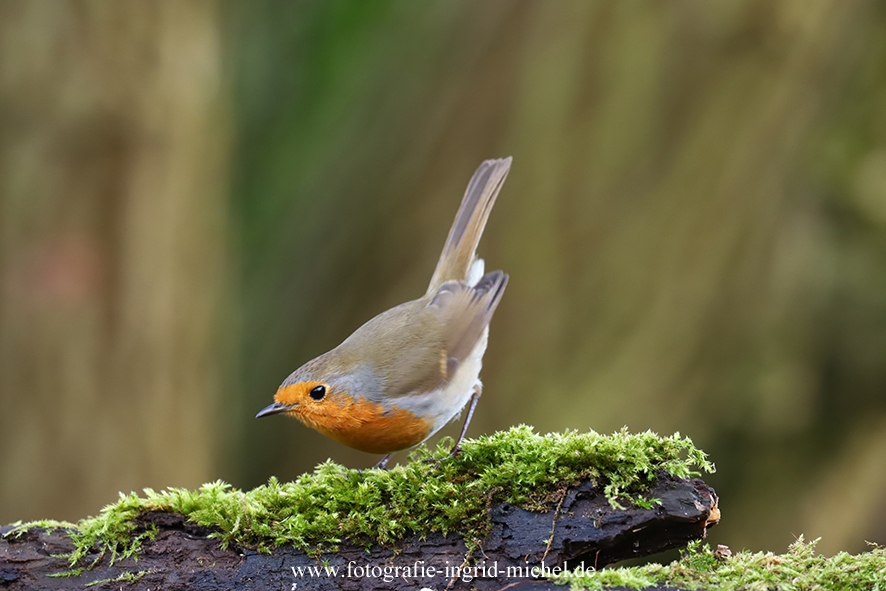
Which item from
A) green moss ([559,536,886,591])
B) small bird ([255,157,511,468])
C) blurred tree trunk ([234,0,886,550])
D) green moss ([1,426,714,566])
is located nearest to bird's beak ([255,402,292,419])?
small bird ([255,157,511,468])

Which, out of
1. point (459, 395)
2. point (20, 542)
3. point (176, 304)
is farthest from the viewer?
point (176, 304)

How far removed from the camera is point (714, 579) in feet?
8.59

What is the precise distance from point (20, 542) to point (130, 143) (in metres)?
3.07

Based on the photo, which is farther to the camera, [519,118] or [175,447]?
[519,118]

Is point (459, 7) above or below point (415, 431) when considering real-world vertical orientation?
above

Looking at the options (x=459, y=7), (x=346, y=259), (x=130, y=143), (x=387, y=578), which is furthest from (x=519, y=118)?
(x=387, y=578)

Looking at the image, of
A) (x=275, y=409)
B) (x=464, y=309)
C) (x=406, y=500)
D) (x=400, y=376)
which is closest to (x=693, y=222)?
(x=464, y=309)

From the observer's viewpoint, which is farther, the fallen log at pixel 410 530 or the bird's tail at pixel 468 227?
the bird's tail at pixel 468 227

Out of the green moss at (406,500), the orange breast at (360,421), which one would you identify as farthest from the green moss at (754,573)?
the orange breast at (360,421)

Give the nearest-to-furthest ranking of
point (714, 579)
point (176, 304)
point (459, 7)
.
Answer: point (714, 579)
point (176, 304)
point (459, 7)

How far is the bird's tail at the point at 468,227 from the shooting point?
4695 millimetres

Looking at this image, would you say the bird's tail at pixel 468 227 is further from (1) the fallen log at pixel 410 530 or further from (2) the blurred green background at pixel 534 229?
(2) the blurred green background at pixel 534 229

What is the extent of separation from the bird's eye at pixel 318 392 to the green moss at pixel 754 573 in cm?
142

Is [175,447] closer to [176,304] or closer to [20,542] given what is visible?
[176,304]
